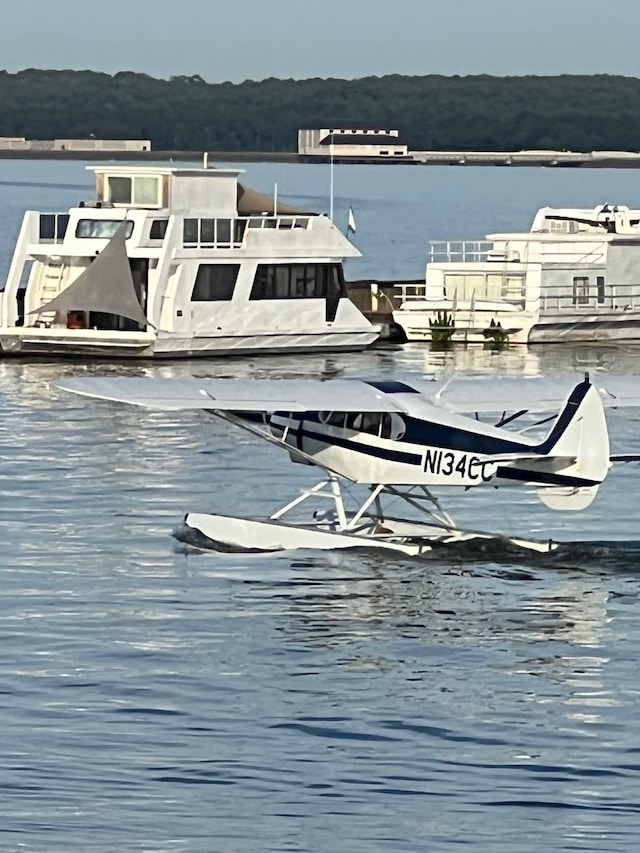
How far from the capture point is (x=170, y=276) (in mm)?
47438

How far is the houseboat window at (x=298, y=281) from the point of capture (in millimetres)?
49375

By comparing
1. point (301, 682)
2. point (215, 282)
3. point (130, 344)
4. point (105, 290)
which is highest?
point (215, 282)

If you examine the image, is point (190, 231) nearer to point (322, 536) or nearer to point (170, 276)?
point (170, 276)

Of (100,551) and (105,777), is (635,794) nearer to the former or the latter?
(105,777)

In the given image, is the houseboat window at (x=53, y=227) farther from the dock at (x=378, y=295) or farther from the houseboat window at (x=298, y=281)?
the dock at (x=378, y=295)

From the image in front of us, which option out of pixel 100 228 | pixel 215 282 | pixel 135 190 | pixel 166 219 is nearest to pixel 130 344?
pixel 215 282

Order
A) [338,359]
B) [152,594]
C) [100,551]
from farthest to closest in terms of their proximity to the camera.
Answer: [338,359] → [100,551] → [152,594]

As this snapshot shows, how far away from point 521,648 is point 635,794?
14.3ft

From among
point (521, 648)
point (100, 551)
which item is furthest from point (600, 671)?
point (100, 551)

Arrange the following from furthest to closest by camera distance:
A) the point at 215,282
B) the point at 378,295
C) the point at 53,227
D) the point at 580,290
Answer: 1. the point at 378,295
2. the point at 580,290
3. the point at 53,227
4. the point at 215,282

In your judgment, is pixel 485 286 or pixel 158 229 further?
pixel 485 286

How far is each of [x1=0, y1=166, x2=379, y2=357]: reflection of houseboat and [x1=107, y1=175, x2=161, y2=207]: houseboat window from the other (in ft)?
0.07

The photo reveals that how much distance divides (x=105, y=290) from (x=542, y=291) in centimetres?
1250

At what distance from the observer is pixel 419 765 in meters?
16.7
